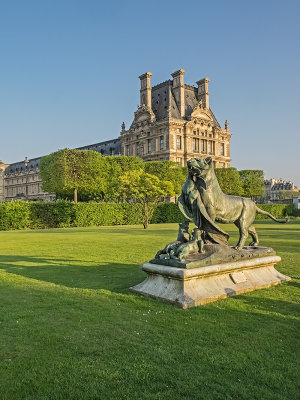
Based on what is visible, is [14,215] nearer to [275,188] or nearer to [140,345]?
[140,345]

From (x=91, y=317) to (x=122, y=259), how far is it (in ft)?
17.3

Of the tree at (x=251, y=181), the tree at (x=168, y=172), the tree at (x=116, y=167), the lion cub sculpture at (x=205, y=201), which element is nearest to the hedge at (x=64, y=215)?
the tree at (x=168, y=172)

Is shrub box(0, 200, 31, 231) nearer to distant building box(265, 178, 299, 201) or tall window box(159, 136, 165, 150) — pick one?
tall window box(159, 136, 165, 150)

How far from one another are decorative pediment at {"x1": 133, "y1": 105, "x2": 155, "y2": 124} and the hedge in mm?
30351

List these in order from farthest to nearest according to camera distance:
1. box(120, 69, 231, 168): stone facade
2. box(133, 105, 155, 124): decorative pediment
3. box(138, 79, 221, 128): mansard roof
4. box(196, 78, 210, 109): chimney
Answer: box(196, 78, 210, 109): chimney < box(133, 105, 155, 124): decorative pediment < box(138, 79, 221, 128): mansard roof < box(120, 69, 231, 168): stone facade

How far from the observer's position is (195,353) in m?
3.47

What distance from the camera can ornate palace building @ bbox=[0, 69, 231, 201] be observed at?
2426 inches

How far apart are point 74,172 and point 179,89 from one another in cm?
3104

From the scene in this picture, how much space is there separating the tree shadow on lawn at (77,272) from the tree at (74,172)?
104ft

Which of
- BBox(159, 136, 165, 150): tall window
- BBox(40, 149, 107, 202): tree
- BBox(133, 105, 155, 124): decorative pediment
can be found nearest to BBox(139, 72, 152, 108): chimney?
BBox(133, 105, 155, 124): decorative pediment

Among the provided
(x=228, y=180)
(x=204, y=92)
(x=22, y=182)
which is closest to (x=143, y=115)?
(x=204, y=92)

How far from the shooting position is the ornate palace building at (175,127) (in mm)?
61625

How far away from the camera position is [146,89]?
213ft

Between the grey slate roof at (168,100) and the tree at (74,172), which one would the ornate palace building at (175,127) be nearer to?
the grey slate roof at (168,100)
